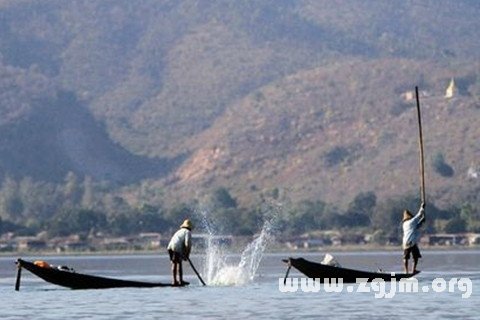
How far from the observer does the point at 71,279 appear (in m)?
57.8

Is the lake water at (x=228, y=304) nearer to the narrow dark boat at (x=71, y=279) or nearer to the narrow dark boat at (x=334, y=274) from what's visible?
the narrow dark boat at (x=71, y=279)

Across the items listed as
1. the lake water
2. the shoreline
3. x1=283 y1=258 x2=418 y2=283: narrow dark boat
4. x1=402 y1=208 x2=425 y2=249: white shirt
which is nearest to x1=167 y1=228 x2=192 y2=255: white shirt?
the lake water

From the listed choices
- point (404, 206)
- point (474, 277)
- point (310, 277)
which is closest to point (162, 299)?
point (310, 277)

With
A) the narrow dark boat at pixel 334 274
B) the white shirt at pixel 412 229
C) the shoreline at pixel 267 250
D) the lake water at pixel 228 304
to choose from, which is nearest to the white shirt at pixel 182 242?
the lake water at pixel 228 304

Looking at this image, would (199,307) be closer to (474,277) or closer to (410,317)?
(410,317)

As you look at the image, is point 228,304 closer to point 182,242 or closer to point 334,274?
point 182,242

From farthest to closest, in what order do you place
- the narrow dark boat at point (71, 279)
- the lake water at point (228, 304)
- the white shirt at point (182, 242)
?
the white shirt at point (182, 242) → the narrow dark boat at point (71, 279) → the lake water at point (228, 304)

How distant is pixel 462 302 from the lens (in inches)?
1960

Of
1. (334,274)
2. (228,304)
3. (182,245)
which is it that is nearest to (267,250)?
(334,274)

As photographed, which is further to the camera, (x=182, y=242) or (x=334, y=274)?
(x=334, y=274)

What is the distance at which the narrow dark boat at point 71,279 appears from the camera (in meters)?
57.2

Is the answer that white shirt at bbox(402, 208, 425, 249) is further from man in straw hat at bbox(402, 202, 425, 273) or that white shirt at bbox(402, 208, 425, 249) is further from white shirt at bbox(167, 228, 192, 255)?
white shirt at bbox(167, 228, 192, 255)

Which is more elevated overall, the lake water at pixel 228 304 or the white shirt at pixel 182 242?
the white shirt at pixel 182 242

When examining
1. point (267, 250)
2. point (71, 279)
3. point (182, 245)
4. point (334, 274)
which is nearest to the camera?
point (71, 279)
